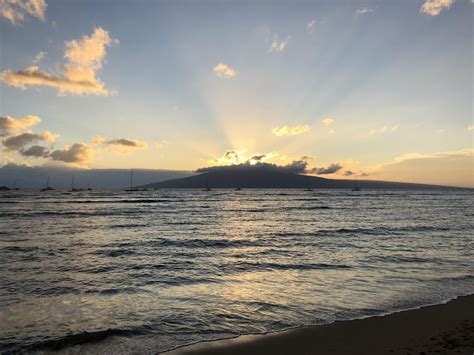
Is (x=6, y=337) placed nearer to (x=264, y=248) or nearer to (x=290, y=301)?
(x=290, y=301)

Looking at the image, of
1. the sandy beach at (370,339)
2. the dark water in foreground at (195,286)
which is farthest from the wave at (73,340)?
the sandy beach at (370,339)

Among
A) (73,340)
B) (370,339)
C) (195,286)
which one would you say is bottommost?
(195,286)

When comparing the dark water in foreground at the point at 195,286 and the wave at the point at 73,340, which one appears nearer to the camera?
the wave at the point at 73,340

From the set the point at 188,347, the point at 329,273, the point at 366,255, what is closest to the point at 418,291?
the point at 329,273

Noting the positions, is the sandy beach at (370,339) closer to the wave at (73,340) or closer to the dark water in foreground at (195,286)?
the dark water in foreground at (195,286)

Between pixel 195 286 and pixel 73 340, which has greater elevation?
pixel 73 340

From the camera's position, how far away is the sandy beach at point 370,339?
7.49 metres

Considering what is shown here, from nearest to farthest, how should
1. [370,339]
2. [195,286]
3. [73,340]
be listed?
1. [73,340]
2. [370,339]
3. [195,286]

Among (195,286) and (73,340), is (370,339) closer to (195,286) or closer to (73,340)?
(195,286)

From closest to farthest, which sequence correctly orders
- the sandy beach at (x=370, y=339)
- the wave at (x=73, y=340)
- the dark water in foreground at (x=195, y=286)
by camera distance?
the sandy beach at (x=370, y=339), the wave at (x=73, y=340), the dark water in foreground at (x=195, y=286)

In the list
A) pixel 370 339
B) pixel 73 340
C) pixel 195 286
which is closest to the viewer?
pixel 73 340

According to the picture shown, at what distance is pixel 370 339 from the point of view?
8125mm

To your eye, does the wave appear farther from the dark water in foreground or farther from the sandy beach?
the sandy beach

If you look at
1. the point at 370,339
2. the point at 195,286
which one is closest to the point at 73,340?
the point at 195,286
